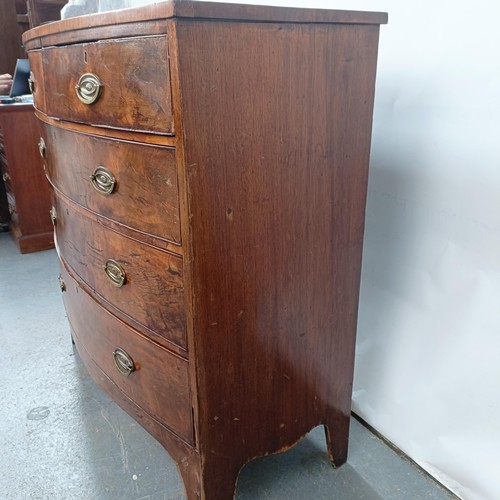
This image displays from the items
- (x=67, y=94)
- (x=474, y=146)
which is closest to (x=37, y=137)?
(x=67, y=94)

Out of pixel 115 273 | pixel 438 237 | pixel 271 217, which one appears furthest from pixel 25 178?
pixel 438 237

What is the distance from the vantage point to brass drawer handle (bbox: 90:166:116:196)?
978 millimetres

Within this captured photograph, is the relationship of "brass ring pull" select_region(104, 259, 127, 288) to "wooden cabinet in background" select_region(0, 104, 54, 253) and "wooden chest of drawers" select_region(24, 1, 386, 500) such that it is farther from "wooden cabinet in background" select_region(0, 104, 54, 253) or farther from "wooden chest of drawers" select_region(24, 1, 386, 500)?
"wooden cabinet in background" select_region(0, 104, 54, 253)

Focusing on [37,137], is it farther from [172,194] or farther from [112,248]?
[172,194]

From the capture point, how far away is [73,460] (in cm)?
138

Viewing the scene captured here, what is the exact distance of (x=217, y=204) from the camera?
0.87 m

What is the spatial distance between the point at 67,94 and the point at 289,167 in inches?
19.7

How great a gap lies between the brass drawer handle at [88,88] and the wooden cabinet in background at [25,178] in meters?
1.92

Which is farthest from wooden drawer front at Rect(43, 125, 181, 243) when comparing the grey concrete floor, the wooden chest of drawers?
the grey concrete floor

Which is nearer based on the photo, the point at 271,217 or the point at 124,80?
the point at 124,80

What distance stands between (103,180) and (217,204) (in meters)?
0.28

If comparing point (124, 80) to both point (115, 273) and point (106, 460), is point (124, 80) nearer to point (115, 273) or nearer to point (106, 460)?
point (115, 273)

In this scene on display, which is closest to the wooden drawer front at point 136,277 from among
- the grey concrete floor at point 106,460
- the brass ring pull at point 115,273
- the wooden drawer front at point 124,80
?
the brass ring pull at point 115,273

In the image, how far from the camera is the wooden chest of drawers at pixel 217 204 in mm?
816
